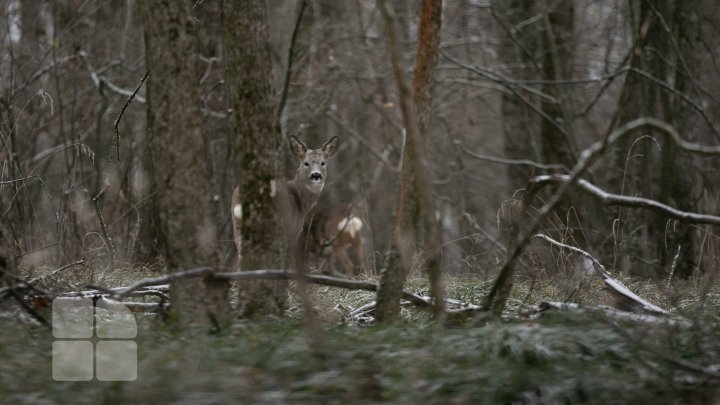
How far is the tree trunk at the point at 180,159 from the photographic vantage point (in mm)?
5074

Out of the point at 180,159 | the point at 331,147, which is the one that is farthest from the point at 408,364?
the point at 331,147

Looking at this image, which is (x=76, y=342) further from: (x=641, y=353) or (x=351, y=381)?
(x=641, y=353)

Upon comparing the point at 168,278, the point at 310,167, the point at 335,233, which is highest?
the point at 310,167

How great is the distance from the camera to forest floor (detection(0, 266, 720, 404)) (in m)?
3.86

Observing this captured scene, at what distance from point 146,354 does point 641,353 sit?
218 cm

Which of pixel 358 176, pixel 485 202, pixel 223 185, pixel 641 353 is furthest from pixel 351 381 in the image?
pixel 485 202

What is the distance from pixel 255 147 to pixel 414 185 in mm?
949

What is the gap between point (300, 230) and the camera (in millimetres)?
10945

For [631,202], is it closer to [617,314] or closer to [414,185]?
[617,314]

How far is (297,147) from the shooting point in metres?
12.7

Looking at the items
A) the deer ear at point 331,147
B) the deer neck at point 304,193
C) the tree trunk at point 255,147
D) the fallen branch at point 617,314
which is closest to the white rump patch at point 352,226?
the deer neck at point 304,193

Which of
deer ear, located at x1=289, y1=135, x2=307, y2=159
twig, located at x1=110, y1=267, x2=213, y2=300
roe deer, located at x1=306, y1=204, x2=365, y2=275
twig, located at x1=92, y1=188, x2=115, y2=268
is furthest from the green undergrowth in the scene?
deer ear, located at x1=289, y1=135, x2=307, y2=159

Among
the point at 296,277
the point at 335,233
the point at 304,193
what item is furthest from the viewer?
the point at 304,193

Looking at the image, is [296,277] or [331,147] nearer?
[296,277]
